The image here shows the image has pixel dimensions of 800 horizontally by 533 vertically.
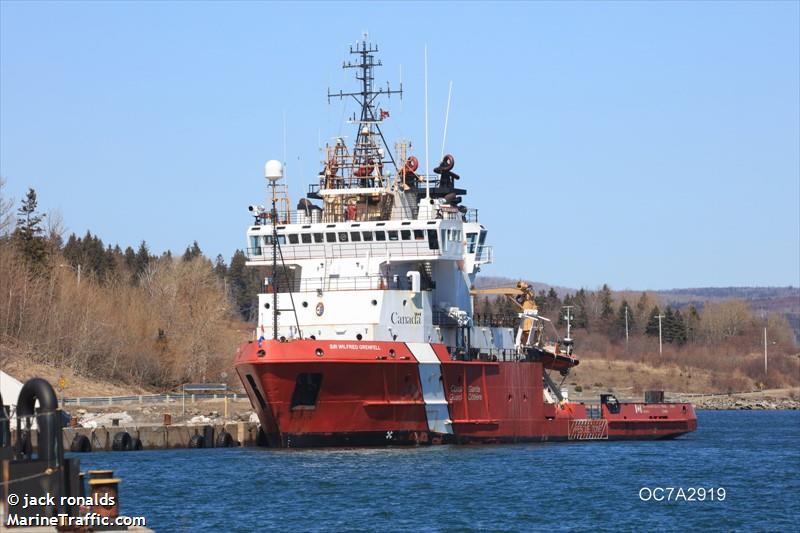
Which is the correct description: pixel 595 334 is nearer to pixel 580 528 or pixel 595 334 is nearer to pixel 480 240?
pixel 480 240

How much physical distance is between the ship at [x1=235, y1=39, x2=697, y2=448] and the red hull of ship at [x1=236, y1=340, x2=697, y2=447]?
0.04 metres

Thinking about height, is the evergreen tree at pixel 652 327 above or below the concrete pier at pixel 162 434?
above

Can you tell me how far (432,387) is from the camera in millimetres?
47219

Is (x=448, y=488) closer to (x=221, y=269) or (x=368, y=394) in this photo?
(x=368, y=394)

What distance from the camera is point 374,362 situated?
145 ft

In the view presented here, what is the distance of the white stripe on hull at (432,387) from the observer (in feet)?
152

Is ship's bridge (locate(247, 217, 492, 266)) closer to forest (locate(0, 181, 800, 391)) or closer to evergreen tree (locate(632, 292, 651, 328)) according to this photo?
forest (locate(0, 181, 800, 391))

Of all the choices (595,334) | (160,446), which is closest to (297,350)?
(160,446)

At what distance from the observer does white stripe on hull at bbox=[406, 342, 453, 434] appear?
46.4m

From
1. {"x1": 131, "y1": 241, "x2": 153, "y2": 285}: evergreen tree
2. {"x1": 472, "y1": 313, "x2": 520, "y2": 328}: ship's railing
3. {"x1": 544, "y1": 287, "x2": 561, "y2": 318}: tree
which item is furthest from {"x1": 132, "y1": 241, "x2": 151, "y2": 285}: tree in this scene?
{"x1": 472, "y1": 313, "x2": 520, "y2": 328}: ship's railing

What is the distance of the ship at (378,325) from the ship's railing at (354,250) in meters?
0.05

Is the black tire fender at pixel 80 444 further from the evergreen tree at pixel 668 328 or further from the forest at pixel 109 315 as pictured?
the evergreen tree at pixel 668 328

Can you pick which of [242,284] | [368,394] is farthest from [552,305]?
[368,394]

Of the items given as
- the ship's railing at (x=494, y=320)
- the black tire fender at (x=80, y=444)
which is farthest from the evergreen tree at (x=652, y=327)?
the black tire fender at (x=80, y=444)
